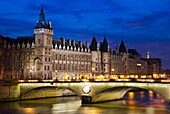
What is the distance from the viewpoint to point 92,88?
2677 inches

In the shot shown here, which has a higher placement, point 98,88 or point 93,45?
point 93,45

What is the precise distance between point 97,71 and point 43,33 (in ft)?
95.0

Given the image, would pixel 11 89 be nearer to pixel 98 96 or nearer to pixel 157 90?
pixel 98 96

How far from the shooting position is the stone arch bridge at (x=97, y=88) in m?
59.2

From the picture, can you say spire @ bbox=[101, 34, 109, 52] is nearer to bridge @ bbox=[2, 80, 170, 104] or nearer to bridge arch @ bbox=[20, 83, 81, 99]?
bridge arch @ bbox=[20, 83, 81, 99]

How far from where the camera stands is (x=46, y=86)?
73.9 m

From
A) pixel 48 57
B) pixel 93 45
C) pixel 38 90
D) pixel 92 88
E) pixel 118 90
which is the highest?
pixel 93 45

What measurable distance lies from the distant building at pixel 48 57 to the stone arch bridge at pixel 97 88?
65.0ft

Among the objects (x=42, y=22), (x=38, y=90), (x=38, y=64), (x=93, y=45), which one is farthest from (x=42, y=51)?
(x=93, y=45)

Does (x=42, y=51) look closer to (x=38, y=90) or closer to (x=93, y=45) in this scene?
(x=38, y=90)

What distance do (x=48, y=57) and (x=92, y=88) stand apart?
Answer: 33768mm

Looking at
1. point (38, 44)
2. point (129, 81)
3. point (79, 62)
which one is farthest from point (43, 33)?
point (129, 81)

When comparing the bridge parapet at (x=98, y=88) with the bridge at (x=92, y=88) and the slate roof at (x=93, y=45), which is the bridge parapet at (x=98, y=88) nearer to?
the bridge at (x=92, y=88)

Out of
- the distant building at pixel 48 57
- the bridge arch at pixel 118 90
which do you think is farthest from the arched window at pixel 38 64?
the bridge arch at pixel 118 90
